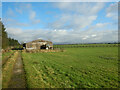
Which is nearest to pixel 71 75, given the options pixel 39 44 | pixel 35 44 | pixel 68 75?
pixel 68 75

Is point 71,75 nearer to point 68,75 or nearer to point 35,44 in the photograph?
point 68,75

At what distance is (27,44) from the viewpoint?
37250mm

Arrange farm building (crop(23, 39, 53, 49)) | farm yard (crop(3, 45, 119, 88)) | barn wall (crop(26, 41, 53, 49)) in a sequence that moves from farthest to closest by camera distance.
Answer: farm building (crop(23, 39, 53, 49)), barn wall (crop(26, 41, 53, 49)), farm yard (crop(3, 45, 119, 88))

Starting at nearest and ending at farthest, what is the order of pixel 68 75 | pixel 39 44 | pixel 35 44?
1. pixel 68 75
2. pixel 35 44
3. pixel 39 44

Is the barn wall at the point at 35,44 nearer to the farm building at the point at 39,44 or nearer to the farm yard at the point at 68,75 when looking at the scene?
the farm building at the point at 39,44

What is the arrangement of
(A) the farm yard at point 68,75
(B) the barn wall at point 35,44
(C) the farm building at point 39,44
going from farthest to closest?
(C) the farm building at point 39,44 → (B) the barn wall at point 35,44 → (A) the farm yard at point 68,75

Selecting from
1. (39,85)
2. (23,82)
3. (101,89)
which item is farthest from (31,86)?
(101,89)

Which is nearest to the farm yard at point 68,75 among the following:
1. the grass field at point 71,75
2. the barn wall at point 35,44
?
the grass field at point 71,75

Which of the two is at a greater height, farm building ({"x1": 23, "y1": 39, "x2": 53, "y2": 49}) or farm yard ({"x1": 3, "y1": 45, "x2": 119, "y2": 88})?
farm building ({"x1": 23, "y1": 39, "x2": 53, "y2": 49})

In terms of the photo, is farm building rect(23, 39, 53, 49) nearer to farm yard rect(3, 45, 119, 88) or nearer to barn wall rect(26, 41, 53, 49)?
barn wall rect(26, 41, 53, 49)

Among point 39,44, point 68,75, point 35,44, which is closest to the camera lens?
point 68,75

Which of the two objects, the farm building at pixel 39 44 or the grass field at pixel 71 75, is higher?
the farm building at pixel 39 44

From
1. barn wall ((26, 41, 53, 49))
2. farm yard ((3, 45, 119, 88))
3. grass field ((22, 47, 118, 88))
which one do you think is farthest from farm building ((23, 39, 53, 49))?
grass field ((22, 47, 118, 88))

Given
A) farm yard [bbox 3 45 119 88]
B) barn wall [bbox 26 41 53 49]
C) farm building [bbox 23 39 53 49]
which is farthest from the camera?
farm building [bbox 23 39 53 49]
